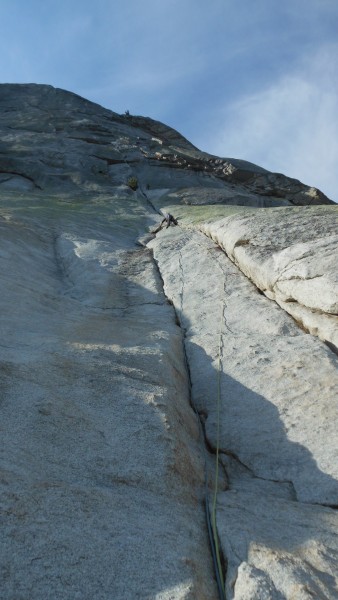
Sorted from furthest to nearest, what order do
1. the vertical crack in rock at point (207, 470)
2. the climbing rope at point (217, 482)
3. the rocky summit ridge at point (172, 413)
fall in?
1. the vertical crack in rock at point (207, 470)
2. the climbing rope at point (217, 482)
3. the rocky summit ridge at point (172, 413)

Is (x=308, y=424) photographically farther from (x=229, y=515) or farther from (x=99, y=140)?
(x=99, y=140)

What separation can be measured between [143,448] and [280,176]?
1310 inches

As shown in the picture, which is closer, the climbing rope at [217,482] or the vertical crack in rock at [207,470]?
the climbing rope at [217,482]

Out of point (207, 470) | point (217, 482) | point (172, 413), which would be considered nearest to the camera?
point (217, 482)

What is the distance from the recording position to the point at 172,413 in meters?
6.91

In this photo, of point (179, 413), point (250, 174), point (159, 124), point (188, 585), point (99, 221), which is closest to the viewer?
point (188, 585)

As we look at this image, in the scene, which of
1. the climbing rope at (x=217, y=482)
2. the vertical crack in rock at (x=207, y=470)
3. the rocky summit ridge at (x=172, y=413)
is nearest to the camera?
the rocky summit ridge at (x=172, y=413)

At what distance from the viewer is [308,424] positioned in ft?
23.5

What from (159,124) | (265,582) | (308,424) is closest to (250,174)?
(159,124)

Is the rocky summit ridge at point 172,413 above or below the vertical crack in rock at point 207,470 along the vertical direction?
above

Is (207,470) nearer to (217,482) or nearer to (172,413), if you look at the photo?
(217,482)

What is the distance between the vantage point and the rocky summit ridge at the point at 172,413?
4.43 metres

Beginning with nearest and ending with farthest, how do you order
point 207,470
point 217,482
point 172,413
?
point 217,482, point 207,470, point 172,413

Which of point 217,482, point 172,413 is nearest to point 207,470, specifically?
point 217,482
